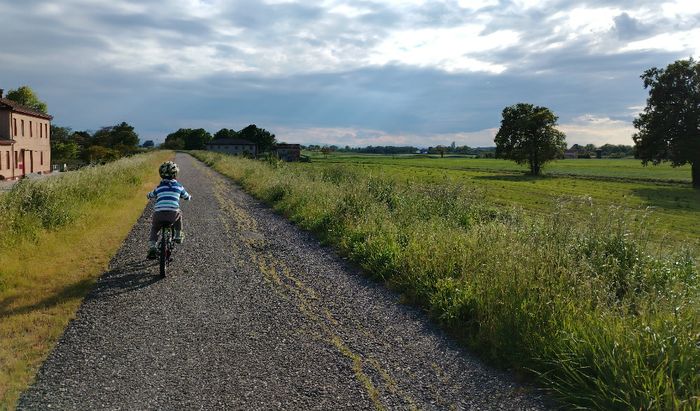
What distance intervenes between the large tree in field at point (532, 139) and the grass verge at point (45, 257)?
60043 millimetres

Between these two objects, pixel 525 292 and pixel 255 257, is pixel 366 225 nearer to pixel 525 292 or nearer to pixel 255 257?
pixel 255 257

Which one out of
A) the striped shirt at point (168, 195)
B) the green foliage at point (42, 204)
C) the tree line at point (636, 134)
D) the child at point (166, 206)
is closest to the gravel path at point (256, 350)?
→ the child at point (166, 206)

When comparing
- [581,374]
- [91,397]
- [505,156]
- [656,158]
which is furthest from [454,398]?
[505,156]

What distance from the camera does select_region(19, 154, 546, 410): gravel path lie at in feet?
13.2

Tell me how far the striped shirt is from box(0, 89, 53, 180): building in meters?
45.7

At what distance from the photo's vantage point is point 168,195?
27.5 ft

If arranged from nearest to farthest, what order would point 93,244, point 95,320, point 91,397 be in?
point 91,397 < point 95,320 < point 93,244

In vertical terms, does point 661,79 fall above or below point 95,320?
above

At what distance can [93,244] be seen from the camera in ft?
33.4

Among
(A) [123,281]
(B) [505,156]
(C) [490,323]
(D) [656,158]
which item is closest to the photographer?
(C) [490,323]

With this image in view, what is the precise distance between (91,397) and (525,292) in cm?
449

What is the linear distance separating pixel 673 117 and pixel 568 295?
169 feet

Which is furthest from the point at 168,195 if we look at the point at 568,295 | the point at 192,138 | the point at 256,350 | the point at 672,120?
the point at 192,138

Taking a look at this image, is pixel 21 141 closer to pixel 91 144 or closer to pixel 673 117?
pixel 91 144
